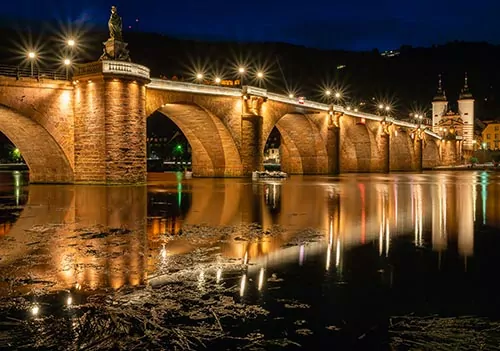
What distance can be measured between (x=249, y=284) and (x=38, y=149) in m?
29.6

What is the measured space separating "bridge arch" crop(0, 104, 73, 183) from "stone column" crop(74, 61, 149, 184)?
163 cm

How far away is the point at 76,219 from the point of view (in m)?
14.0

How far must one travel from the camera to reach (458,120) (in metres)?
123

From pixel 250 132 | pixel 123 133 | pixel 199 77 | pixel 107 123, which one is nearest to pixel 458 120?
pixel 250 132

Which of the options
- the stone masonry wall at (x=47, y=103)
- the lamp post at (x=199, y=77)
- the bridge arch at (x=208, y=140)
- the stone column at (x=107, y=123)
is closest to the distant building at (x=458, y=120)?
the bridge arch at (x=208, y=140)

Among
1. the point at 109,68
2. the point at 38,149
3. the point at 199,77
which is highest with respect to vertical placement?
the point at 199,77

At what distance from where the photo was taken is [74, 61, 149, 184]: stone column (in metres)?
30.3

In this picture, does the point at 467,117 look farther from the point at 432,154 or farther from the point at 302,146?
the point at 302,146

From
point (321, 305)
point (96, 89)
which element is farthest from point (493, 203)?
point (96, 89)

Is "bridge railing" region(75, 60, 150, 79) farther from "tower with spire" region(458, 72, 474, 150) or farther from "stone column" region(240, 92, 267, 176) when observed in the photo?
"tower with spire" region(458, 72, 474, 150)

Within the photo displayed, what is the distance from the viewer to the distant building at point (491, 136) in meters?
136

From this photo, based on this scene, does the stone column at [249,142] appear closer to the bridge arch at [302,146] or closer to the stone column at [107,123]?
the stone column at [107,123]

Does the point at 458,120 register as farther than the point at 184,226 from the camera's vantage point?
Yes

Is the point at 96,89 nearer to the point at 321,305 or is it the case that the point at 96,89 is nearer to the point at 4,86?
the point at 4,86
